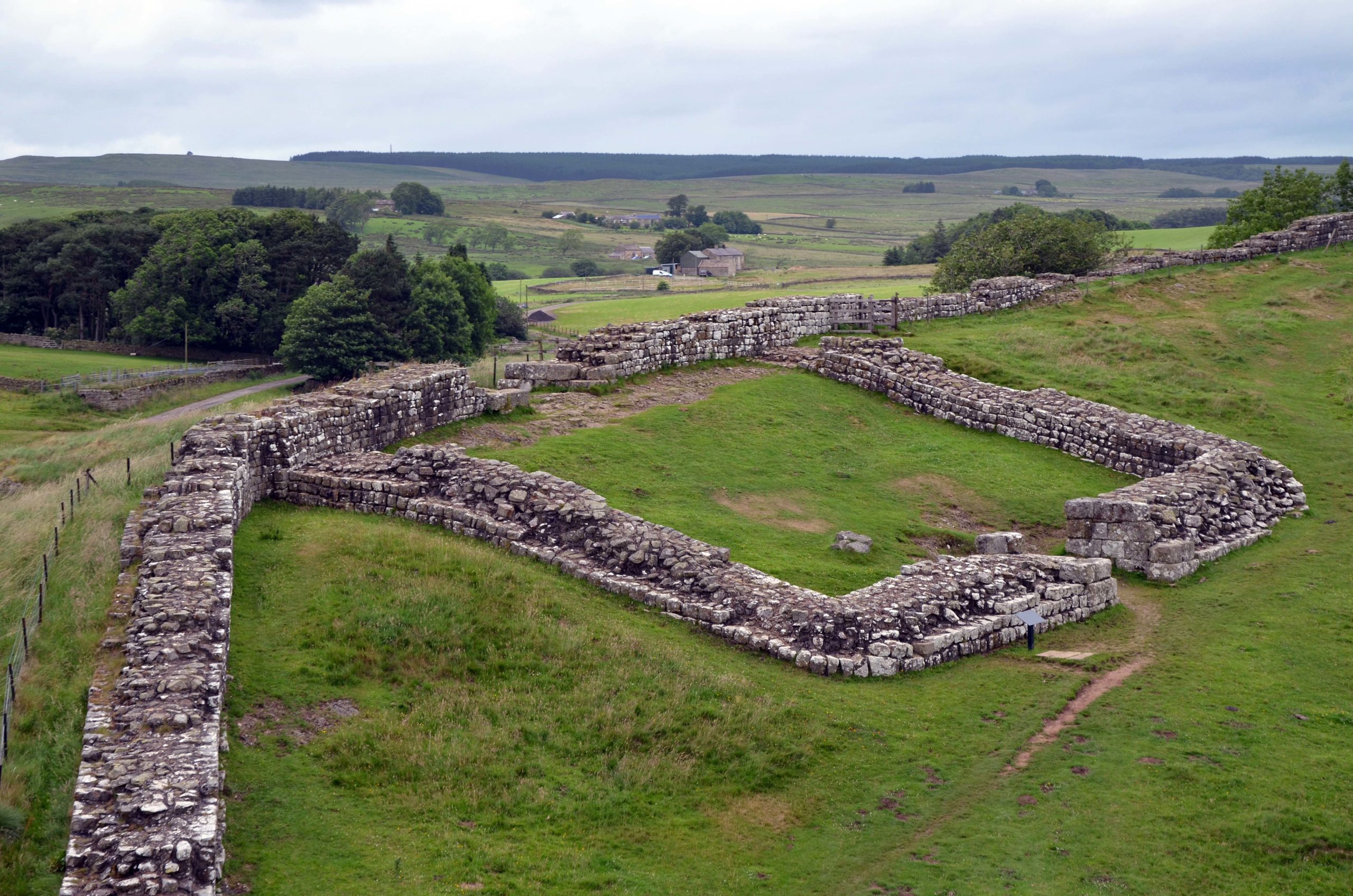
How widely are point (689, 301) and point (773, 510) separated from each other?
53.0 m

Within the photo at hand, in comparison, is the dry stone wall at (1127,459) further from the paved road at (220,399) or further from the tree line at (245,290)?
the tree line at (245,290)

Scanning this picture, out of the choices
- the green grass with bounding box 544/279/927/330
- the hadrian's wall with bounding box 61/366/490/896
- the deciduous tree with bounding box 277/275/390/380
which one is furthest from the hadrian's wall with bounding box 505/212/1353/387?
the deciduous tree with bounding box 277/275/390/380

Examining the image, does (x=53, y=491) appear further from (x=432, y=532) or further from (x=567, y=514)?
(x=567, y=514)

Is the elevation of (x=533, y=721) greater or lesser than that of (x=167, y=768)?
lesser

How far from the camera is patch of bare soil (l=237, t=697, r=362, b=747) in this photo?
Result: 15.3 meters

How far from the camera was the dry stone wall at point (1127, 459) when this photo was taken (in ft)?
81.3

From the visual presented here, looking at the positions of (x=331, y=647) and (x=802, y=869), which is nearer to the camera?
(x=802, y=869)

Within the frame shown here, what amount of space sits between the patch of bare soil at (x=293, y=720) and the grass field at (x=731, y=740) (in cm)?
6

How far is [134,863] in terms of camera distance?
10883mm

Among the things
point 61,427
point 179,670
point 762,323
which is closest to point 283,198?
point 61,427

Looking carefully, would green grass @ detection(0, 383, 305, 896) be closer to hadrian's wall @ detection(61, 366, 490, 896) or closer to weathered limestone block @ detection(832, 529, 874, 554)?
hadrian's wall @ detection(61, 366, 490, 896)

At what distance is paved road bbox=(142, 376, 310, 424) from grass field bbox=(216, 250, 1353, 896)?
113 feet

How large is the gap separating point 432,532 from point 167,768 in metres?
10.2

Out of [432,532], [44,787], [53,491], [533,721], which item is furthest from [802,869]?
[53,491]
